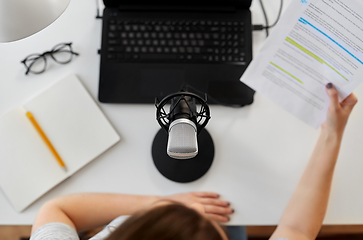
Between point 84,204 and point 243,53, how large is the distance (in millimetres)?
544

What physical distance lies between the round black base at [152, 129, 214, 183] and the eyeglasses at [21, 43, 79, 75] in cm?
33

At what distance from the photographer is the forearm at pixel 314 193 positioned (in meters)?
0.70

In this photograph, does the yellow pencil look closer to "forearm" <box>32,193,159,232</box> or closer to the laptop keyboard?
"forearm" <box>32,193,159,232</box>

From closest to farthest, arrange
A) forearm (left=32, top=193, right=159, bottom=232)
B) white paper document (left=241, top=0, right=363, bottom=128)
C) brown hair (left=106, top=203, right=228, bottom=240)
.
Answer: brown hair (left=106, top=203, right=228, bottom=240) < white paper document (left=241, top=0, right=363, bottom=128) < forearm (left=32, top=193, right=159, bottom=232)

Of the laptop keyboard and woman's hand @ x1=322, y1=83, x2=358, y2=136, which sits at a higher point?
the laptop keyboard

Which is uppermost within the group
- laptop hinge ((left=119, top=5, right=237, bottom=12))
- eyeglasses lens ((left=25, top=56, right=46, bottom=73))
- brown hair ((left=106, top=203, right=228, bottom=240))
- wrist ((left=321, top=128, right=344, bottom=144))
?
laptop hinge ((left=119, top=5, right=237, bottom=12))

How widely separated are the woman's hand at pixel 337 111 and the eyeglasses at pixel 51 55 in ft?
2.11

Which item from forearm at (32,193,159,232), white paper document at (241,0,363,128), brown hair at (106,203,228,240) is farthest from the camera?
forearm at (32,193,159,232)

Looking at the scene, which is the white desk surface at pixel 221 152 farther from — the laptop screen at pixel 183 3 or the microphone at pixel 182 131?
the microphone at pixel 182 131

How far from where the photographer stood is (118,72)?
2.52 ft

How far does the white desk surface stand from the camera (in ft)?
2.40

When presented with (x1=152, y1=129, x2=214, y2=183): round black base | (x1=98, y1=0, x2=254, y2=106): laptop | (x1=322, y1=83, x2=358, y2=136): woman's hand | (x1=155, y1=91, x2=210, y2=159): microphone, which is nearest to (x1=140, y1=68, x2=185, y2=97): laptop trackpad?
(x1=98, y1=0, x2=254, y2=106): laptop

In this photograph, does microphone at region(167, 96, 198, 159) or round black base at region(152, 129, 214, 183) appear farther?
round black base at region(152, 129, 214, 183)

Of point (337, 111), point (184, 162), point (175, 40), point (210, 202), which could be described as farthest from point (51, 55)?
point (337, 111)
